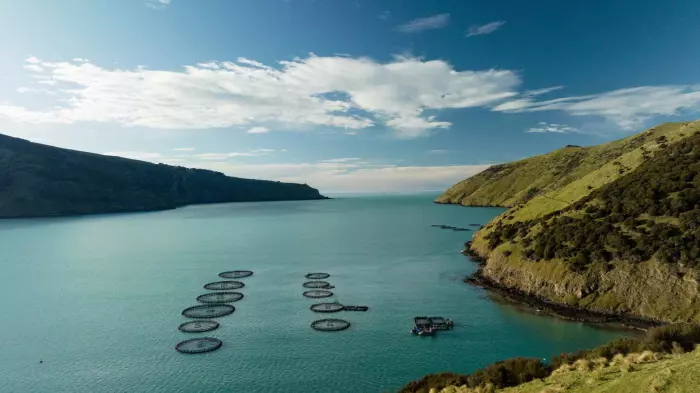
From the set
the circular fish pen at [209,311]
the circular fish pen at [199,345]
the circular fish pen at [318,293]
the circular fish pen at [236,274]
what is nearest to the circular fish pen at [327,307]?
the circular fish pen at [318,293]

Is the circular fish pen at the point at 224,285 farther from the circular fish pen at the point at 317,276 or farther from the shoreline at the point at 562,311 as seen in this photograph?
the shoreline at the point at 562,311

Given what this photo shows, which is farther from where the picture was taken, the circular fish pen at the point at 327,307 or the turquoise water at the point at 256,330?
the circular fish pen at the point at 327,307

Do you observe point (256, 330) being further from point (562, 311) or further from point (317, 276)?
point (562, 311)

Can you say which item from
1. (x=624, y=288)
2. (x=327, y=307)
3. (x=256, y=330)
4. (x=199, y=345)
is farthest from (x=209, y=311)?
(x=624, y=288)

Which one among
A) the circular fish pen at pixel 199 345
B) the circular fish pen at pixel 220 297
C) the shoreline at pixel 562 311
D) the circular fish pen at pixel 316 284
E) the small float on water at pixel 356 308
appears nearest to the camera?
the circular fish pen at pixel 199 345

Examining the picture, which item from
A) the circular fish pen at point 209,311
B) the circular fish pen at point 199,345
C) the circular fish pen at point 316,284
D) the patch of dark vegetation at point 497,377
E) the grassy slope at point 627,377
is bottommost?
the circular fish pen at point 199,345

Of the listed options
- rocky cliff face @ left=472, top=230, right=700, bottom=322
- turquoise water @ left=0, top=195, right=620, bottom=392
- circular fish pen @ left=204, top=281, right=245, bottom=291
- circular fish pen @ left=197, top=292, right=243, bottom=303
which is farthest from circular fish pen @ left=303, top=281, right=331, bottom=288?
rocky cliff face @ left=472, top=230, right=700, bottom=322
